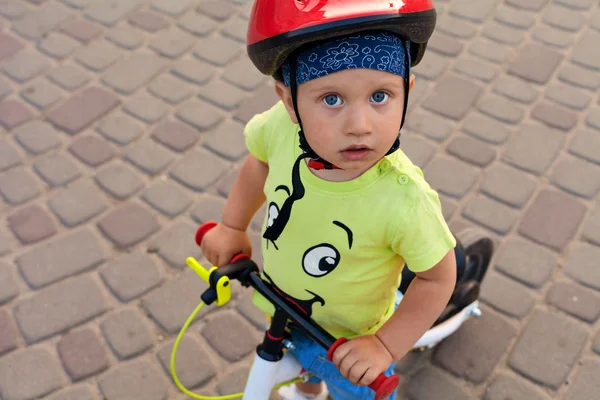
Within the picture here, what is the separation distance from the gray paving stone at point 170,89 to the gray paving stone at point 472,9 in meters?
2.07

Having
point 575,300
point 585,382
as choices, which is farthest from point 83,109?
point 585,382

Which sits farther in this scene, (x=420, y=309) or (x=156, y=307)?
(x=156, y=307)

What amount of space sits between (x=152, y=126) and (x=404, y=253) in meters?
2.61

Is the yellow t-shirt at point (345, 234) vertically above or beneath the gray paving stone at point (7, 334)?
above

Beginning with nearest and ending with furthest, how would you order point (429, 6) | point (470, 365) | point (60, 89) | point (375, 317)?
point (429, 6) → point (375, 317) → point (470, 365) → point (60, 89)

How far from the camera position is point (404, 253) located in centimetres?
167

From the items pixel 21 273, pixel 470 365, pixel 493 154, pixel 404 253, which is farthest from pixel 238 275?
pixel 493 154

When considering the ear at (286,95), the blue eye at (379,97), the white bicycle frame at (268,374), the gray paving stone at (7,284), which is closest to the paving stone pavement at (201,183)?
the gray paving stone at (7,284)

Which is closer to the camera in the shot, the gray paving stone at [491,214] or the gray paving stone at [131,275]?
the gray paving stone at [131,275]

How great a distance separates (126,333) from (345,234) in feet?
5.34

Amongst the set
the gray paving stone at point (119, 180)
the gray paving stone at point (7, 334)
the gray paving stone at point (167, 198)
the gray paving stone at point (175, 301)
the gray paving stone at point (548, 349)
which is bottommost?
the gray paving stone at point (7, 334)

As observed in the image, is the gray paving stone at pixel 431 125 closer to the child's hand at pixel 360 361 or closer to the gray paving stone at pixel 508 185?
the gray paving stone at pixel 508 185

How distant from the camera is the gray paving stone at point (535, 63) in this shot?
4113 millimetres

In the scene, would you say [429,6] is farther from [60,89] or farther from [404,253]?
[60,89]
